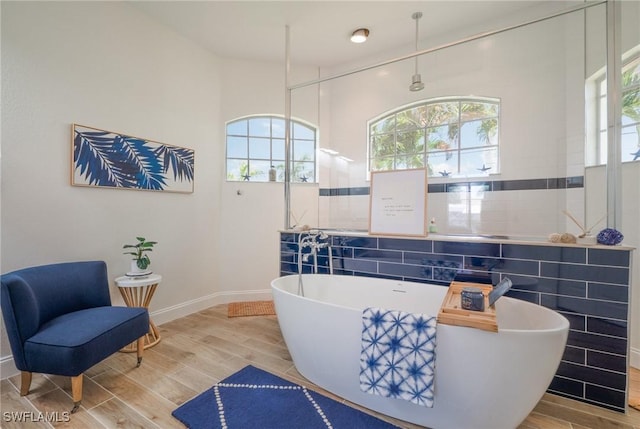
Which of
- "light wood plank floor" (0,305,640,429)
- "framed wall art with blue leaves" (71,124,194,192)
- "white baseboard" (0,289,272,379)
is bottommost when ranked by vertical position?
"light wood plank floor" (0,305,640,429)

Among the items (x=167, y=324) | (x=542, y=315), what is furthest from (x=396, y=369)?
(x=167, y=324)

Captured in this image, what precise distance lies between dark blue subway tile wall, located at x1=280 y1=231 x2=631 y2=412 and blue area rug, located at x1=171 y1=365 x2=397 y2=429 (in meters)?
1.07

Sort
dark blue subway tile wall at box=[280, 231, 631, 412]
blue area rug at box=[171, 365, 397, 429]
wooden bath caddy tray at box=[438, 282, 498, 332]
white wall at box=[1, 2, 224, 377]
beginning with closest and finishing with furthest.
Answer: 1. wooden bath caddy tray at box=[438, 282, 498, 332]
2. blue area rug at box=[171, 365, 397, 429]
3. dark blue subway tile wall at box=[280, 231, 631, 412]
4. white wall at box=[1, 2, 224, 377]

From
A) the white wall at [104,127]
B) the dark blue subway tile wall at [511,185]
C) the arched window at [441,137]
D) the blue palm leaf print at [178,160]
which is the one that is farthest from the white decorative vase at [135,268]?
the dark blue subway tile wall at [511,185]

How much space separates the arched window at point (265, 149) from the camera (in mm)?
3576

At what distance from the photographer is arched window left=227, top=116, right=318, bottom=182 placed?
358cm

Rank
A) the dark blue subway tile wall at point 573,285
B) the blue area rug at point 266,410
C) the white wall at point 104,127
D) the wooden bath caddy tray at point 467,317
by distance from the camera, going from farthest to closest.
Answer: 1. the white wall at point 104,127
2. the dark blue subway tile wall at point 573,285
3. the blue area rug at point 266,410
4. the wooden bath caddy tray at point 467,317

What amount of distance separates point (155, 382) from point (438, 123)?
11.2 feet

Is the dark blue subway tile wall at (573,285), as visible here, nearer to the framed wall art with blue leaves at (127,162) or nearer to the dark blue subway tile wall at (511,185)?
the dark blue subway tile wall at (511,185)

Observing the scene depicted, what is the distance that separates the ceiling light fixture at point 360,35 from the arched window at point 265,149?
114cm

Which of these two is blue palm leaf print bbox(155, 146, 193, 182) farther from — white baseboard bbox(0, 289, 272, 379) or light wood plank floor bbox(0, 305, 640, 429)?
light wood plank floor bbox(0, 305, 640, 429)

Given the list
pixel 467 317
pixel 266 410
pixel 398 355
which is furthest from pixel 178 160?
pixel 467 317

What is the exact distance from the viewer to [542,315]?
1570mm

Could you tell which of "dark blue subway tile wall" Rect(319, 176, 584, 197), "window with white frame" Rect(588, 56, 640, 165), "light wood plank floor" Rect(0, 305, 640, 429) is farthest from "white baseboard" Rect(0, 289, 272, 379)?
"window with white frame" Rect(588, 56, 640, 165)
